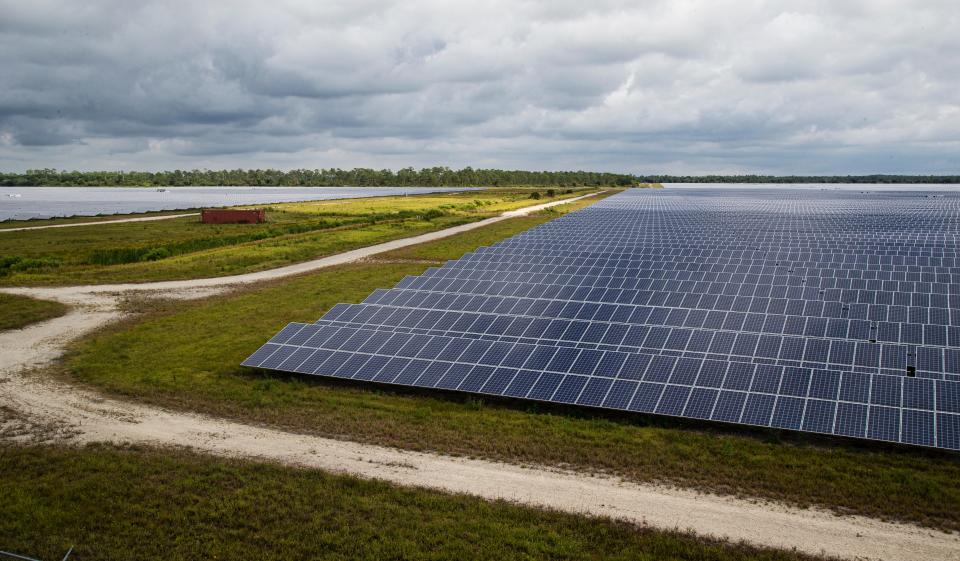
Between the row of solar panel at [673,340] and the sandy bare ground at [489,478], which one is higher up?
the row of solar panel at [673,340]

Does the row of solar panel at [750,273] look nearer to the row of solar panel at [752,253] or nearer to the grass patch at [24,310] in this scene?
the row of solar panel at [752,253]

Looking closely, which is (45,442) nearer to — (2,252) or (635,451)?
(635,451)

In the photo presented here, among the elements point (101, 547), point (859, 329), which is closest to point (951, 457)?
point (859, 329)

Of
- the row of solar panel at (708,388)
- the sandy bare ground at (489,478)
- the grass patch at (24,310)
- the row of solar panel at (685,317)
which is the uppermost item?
the row of solar panel at (685,317)

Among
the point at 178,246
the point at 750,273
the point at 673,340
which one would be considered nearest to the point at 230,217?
the point at 178,246

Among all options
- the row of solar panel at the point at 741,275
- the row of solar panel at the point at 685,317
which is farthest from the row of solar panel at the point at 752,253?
the row of solar panel at the point at 685,317

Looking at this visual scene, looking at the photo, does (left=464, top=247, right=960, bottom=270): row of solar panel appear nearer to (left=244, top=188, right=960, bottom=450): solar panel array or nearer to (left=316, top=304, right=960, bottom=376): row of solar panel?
(left=244, top=188, right=960, bottom=450): solar panel array

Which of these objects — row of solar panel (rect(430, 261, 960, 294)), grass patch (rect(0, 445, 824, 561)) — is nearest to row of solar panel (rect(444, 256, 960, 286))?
row of solar panel (rect(430, 261, 960, 294))
